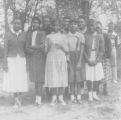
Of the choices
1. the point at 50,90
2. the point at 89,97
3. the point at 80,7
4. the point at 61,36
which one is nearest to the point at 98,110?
the point at 89,97

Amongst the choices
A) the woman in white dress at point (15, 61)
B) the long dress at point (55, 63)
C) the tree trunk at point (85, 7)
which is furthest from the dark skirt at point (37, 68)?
the tree trunk at point (85, 7)

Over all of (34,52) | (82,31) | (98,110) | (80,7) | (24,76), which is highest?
(80,7)

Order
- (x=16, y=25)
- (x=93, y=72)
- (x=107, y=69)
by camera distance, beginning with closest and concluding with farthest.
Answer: (x=16, y=25)
(x=93, y=72)
(x=107, y=69)

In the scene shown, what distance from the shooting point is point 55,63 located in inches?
263

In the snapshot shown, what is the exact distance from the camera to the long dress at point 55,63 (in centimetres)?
664

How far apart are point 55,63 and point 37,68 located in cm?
42

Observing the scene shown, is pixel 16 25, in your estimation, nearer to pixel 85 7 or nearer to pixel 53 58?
pixel 53 58

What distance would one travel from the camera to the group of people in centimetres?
655

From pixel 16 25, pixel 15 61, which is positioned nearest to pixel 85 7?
pixel 16 25

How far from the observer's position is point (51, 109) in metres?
6.43

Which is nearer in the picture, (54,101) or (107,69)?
(54,101)

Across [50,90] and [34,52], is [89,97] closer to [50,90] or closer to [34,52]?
[50,90]

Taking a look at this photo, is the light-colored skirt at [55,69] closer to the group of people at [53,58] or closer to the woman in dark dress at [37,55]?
Result: the group of people at [53,58]

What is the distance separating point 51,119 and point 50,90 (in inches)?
60.2
